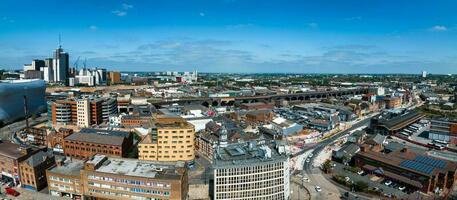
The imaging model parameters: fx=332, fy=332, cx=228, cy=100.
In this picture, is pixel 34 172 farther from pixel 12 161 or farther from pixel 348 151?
pixel 348 151

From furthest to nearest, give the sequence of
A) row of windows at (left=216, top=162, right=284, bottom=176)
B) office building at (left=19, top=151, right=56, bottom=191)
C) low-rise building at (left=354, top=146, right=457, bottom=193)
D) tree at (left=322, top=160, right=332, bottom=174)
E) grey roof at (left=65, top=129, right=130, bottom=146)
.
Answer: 1. grey roof at (left=65, top=129, right=130, bottom=146)
2. tree at (left=322, top=160, right=332, bottom=174)
3. low-rise building at (left=354, top=146, right=457, bottom=193)
4. office building at (left=19, top=151, right=56, bottom=191)
5. row of windows at (left=216, top=162, right=284, bottom=176)

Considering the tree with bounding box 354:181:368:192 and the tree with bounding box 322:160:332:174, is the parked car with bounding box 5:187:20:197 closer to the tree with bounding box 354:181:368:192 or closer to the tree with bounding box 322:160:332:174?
the tree with bounding box 322:160:332:174

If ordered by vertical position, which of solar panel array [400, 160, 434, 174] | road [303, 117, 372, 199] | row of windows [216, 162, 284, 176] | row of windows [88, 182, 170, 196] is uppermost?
row of windows [216, 162, 284, 176]

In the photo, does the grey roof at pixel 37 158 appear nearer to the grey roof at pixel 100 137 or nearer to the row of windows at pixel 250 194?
the grey roof at pixel 100 137

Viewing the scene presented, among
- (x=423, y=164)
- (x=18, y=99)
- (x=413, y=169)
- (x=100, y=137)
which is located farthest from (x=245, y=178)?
(x=18, y=99)

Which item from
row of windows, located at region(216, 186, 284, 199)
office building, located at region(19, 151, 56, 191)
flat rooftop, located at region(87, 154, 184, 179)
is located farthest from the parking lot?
office building, located at region(19, 151, 56, 191)

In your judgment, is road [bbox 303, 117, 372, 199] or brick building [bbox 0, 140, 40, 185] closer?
road [bbox 303, 117, 372, 199]
